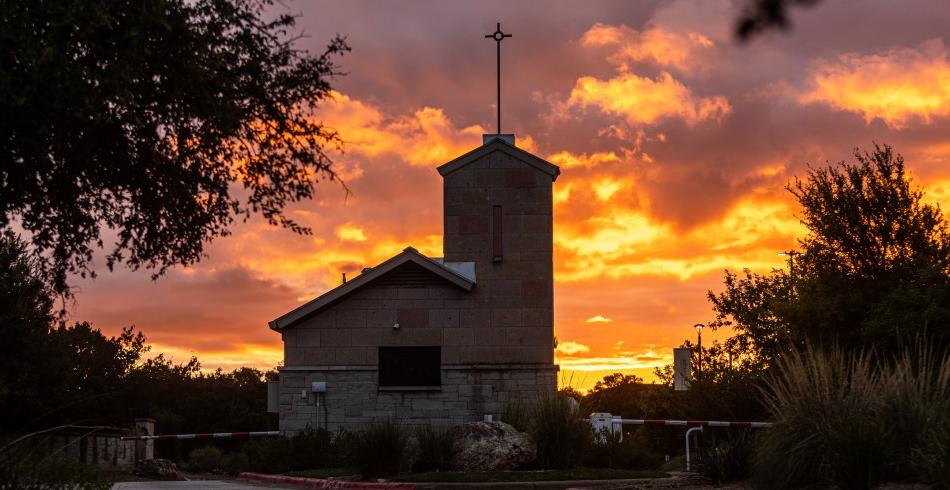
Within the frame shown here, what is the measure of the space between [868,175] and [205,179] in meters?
29.9

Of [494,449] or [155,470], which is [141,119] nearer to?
[494,449]

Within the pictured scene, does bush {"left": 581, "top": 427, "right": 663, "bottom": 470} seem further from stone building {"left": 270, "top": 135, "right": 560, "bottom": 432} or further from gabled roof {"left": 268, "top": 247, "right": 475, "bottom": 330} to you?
gabled roof {"left": 268, "top": 247, "right": 475, "bottom": 330}

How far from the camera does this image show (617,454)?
2155cm

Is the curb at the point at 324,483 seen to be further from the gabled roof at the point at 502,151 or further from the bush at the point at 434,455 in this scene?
the gabled roof at the point at 502,151

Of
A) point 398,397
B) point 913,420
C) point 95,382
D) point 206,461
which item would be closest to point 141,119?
point 913,420

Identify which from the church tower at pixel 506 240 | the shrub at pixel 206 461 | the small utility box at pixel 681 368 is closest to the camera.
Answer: the church tower at pixel 506 240

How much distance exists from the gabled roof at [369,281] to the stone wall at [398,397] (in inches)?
55.7

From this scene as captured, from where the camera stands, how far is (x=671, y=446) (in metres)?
41.3

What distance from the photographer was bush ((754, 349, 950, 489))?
13.1 m

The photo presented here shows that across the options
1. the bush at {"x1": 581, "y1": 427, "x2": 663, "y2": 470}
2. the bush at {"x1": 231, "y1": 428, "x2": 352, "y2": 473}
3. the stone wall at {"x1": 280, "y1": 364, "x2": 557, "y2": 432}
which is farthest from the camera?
the stone wall at {"x1": 280, "y1": 364, "x2": 557, "y2": 432}

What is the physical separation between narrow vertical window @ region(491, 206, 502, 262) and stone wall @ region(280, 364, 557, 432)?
3177 millimetres

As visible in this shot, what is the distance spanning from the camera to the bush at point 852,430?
13.1 metres

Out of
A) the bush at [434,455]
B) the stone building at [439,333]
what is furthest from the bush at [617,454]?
the stone building at [439,333]

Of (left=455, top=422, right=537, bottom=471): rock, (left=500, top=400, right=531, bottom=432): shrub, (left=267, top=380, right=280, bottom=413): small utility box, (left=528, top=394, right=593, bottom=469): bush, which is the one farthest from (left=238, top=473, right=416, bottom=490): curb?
(left=267, top=380, right=280, bottom=413): small utility box
